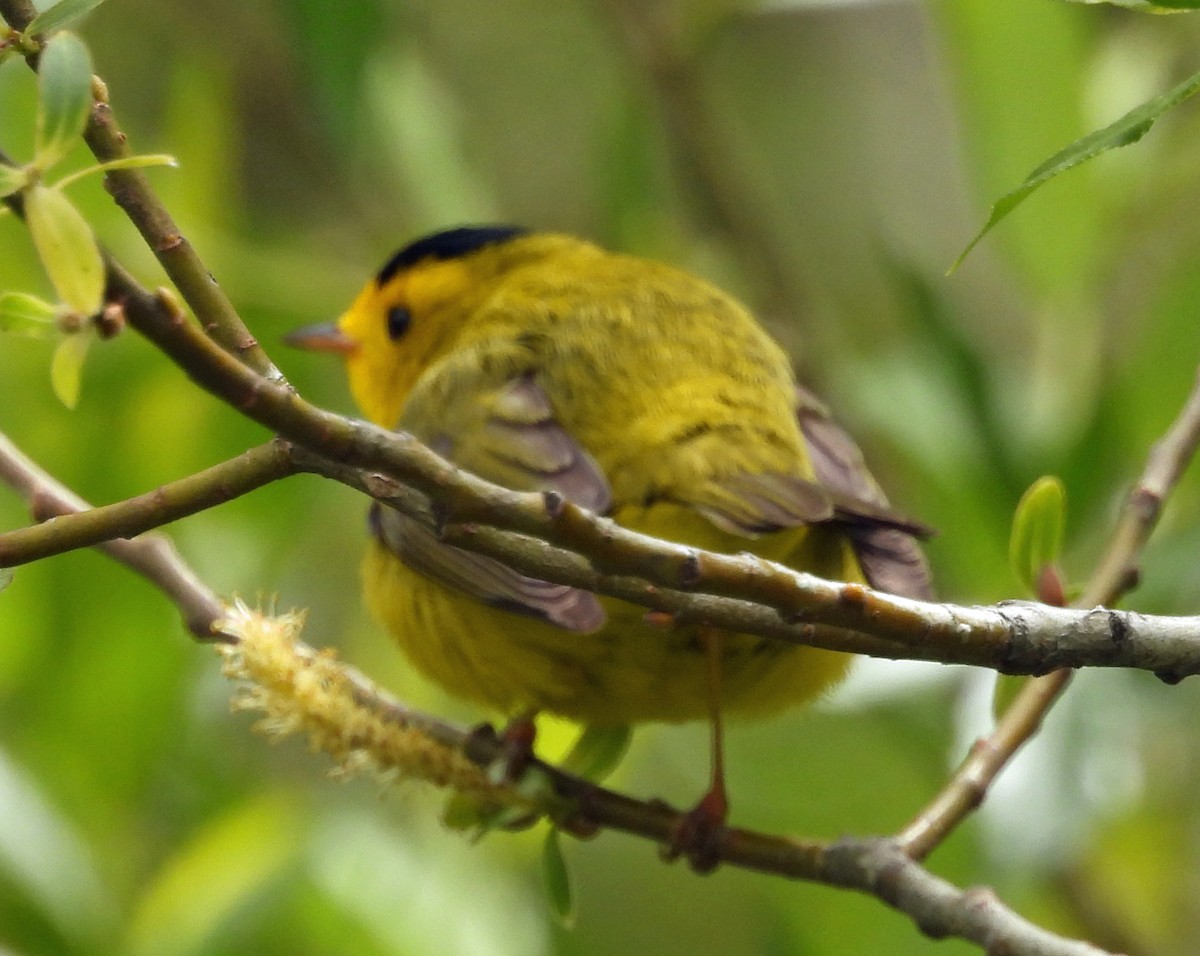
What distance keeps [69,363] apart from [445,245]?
273 centimetres

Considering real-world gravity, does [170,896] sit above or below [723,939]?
above

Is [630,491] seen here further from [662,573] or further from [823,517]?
[662,573]

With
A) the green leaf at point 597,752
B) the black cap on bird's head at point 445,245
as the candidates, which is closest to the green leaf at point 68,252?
the green leaf at point 597,752

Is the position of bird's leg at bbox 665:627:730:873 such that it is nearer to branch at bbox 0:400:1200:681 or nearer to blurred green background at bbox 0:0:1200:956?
blurred green background at bbox 0:0:1200:956

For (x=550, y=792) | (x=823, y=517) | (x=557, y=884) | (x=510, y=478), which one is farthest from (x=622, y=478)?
(x=557, y=884)

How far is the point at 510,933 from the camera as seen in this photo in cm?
323

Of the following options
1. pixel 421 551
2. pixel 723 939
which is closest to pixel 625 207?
pixel 421 551

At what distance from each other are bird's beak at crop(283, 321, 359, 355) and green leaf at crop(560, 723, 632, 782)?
1474 mm

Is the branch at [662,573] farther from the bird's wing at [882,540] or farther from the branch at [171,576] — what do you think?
the branch at [171,576]

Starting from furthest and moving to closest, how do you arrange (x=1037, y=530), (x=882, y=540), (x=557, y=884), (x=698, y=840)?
1. (x=698, y=840)
2. (x=882, y=540)
3. (x=557, y=884)
4. (x=1037, y=530)

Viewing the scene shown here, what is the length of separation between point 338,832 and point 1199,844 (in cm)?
223

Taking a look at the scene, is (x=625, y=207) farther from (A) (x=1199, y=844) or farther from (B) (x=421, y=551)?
(A) (x=1199, y=844)

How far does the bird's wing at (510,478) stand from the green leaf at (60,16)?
1135 millimetres

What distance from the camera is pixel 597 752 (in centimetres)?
254
